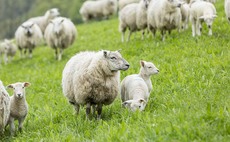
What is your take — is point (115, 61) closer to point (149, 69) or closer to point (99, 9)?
point (149, 69)

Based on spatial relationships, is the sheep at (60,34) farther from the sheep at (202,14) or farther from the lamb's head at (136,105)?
the lamb's head at (136,105)

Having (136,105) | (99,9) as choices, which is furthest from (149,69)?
(99,9)

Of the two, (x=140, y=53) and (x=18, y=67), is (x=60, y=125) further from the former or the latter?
(x=18, y=67)

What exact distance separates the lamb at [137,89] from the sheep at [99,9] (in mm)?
25936

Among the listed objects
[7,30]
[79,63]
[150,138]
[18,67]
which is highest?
[79,63]

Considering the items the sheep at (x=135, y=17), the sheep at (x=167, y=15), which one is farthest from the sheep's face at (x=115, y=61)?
the sheep at (x=135, y=17)

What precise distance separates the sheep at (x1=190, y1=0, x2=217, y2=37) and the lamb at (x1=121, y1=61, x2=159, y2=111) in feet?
15.2

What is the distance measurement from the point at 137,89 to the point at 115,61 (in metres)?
0.84

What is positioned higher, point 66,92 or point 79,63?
point 79,63

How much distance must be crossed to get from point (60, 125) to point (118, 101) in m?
1.75

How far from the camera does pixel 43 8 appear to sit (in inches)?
4380

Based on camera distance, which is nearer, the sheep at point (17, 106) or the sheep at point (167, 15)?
the sheep at point (17, 106)

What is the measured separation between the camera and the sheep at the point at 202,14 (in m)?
12.6

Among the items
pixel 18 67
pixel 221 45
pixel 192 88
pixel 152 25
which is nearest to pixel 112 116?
pixel 192 88
